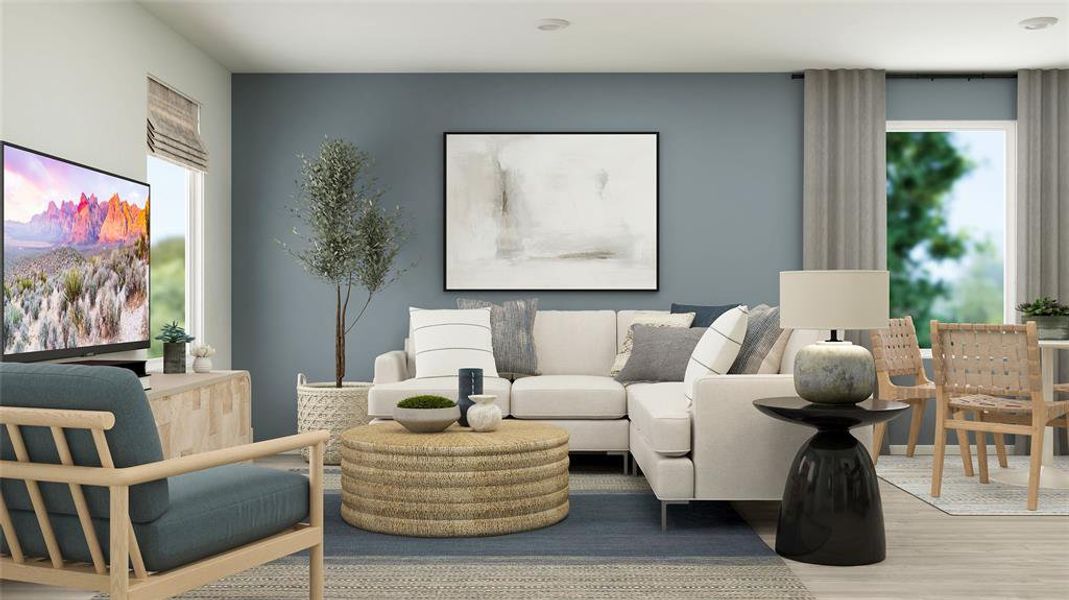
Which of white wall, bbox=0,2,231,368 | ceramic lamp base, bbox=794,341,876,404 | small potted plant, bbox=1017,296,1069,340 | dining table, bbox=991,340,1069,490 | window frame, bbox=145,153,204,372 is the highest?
white wall, bbox=0,2,231,368

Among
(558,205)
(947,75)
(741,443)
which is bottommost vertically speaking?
(741,443)

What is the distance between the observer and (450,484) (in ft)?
12.0

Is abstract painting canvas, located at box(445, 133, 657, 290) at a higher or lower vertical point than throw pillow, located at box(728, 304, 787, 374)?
higher

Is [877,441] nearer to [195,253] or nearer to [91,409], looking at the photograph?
[195,253]

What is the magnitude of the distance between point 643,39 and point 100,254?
327 centimetres

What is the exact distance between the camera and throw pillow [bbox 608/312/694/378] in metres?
5.48

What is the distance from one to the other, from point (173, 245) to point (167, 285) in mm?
266

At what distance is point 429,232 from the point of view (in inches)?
245

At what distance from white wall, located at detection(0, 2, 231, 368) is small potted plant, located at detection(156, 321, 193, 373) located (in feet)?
2.79


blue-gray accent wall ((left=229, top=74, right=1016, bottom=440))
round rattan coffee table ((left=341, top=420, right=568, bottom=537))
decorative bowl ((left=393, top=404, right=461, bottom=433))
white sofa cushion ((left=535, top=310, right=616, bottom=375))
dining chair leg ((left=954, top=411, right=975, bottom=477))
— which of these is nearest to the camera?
round rattan coffee table ((left=341, top=420, right=568, bottom=537))

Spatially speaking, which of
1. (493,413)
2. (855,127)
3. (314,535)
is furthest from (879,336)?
(314,535)

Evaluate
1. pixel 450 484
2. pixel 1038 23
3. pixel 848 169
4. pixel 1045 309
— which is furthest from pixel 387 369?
pixel 1038 23

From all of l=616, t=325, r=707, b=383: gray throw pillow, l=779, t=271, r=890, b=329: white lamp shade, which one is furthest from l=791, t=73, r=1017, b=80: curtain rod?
l=779, t=271, r=890, b=329: white lamp shade

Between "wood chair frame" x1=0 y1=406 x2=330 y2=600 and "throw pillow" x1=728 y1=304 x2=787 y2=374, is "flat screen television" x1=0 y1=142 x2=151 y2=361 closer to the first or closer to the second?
"wood chair frame" x1=0 y1=406 x2=330 y2=600
